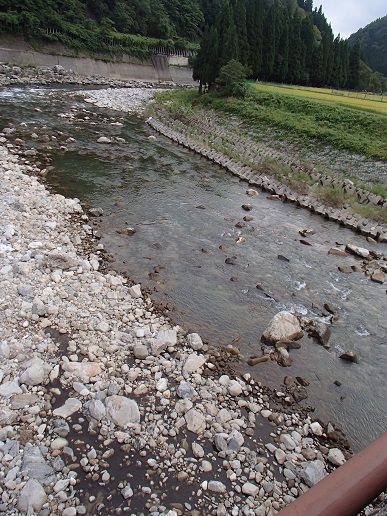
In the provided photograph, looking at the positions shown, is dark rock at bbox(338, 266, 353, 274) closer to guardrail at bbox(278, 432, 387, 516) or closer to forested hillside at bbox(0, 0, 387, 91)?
guardrail at bbox(278, 432, 387, 516)

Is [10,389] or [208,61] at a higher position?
[208,61]

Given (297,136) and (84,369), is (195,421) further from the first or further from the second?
(297,136)

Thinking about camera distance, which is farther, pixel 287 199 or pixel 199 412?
pixel 287 199

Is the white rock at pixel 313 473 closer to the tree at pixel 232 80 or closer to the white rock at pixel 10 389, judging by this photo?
the white rock at pixel 10 389

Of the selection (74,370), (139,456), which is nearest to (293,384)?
(139,456)

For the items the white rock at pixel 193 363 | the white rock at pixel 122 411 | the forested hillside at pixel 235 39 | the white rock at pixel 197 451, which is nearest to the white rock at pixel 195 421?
the white rock at pixel 197 451

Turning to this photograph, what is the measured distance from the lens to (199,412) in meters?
5.56

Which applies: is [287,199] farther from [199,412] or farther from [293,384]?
[199,412]

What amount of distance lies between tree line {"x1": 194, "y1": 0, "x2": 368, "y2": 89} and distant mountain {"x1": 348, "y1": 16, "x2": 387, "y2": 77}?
60.6 metres

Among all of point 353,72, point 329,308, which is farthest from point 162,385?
point 353,72

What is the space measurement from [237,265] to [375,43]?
144129mm

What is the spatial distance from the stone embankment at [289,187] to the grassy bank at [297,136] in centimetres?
17

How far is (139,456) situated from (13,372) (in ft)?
7.35

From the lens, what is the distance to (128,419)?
5.27 m
